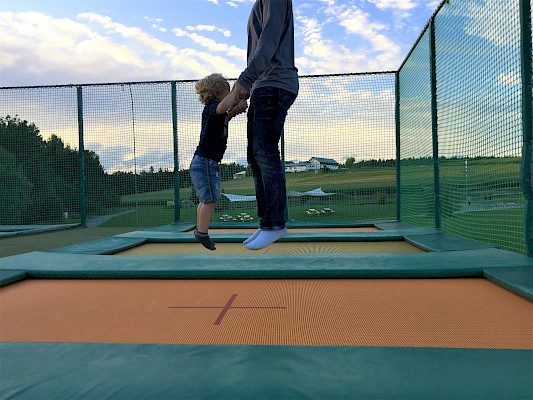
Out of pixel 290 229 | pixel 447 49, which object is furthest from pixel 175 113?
pixel 447 49

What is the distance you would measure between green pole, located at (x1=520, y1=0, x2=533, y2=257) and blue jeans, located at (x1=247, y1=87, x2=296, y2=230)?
4.66 ft

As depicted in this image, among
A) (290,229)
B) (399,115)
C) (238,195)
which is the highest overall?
(399,115)

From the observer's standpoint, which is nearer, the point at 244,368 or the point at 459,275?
the point at 244,368

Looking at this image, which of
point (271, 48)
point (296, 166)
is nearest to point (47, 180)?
point (296, 166)

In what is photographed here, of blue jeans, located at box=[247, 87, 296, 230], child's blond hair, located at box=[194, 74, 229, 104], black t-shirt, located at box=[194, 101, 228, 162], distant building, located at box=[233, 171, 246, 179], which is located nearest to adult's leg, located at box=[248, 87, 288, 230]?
blue jeans, located at box=[247, 87, 296, 230]

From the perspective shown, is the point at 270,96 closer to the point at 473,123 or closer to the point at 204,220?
the point at 204,220

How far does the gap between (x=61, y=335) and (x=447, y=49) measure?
153 inches

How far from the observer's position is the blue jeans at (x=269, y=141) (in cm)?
172

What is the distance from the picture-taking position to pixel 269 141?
5.65 ft

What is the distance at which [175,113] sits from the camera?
20.5 ft

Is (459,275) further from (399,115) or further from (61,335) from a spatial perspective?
(399,115)

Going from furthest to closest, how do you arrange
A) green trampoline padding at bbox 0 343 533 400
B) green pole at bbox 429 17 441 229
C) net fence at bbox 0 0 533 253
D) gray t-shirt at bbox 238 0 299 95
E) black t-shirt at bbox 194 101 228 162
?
net fence at bbox 0 0 533 253 → green pole at bbox 429 17 441 229 → black t-shirt at bbox 194 101 228 162 → gray t-shirt at bbox 238 0 299 95 → green trampoline padding at bbox 0 343 533 400

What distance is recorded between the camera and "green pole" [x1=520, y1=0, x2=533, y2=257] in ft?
7.50

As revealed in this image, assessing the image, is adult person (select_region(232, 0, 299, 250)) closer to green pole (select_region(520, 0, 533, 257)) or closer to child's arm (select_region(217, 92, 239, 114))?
child's arm (select_region(217, 92, 239, 114))
